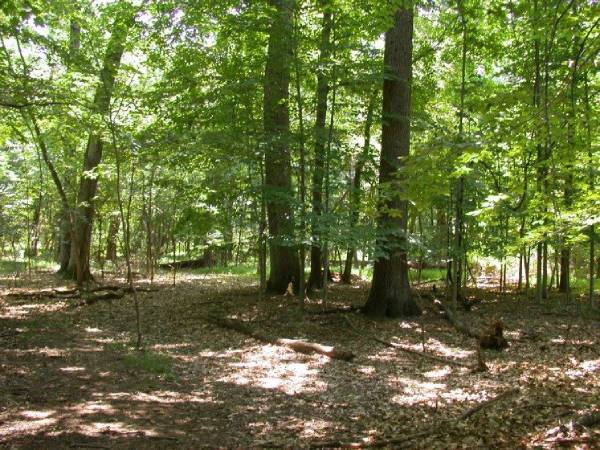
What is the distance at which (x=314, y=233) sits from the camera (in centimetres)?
973

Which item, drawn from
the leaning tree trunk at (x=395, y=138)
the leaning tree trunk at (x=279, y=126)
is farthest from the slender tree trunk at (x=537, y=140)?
the leaning tree trunk at (x=279, y=126)

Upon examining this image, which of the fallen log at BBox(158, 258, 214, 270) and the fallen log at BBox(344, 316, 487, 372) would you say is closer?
the fallen log at BBox(344, 316, 487, 372)

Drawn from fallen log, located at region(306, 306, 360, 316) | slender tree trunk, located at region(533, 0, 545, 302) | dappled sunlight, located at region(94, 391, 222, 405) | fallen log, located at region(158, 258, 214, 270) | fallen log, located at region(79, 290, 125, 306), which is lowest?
dappled sunlight, located at region(94, 391, 222, 405)

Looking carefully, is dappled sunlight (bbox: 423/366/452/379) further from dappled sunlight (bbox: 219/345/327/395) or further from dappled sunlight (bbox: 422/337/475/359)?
dappled sunlight (bbox: 219/345/327/395)

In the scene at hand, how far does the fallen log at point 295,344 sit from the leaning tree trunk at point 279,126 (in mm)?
1701

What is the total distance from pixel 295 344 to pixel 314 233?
2181mm

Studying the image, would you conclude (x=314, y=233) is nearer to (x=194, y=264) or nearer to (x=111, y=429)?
(x=111, y=429)

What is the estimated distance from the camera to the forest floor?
4891mm

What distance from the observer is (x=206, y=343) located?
9.22m

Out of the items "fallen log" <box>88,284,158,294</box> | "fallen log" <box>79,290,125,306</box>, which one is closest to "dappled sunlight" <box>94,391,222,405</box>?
"fallen log" <box>79,290,125,306</box>

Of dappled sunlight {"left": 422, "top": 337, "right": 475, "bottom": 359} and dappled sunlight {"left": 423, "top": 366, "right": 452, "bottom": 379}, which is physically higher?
dappled sunlight {"left": 422, "top": 337, "right": 475, "bottom": 359}

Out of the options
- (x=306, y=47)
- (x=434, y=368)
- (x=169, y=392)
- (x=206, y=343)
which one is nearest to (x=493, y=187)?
(x=306, y=47)

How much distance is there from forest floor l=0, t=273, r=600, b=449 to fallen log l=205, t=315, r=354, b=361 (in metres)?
0.12

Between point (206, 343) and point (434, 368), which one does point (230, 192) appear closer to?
point (206, 343)
